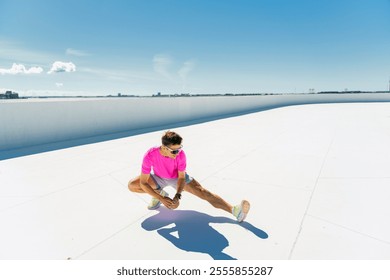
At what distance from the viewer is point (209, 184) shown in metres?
3.79

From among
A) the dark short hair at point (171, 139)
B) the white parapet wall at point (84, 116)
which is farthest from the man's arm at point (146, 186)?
the white parapet wall at point (84, 116)

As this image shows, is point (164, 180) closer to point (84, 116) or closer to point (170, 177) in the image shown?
point (170, 177)

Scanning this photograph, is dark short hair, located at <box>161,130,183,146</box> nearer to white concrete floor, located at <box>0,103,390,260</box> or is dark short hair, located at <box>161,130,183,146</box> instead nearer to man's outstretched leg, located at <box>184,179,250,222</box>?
man's outstretched leg, located at <box>184,179,250,222</box>

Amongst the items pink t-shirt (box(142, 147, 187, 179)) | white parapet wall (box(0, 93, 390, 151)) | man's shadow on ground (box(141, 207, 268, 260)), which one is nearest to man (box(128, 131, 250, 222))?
pink t-shirt (box(142, 147, 187, 179))

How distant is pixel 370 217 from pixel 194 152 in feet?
12.7

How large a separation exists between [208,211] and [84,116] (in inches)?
268

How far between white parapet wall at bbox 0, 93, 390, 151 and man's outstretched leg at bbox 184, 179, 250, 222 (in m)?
6.14

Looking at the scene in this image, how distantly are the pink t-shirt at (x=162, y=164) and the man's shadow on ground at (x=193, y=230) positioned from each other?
1.75ft

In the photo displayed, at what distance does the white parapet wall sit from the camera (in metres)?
6.38

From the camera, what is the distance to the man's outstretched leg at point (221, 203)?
2.59m

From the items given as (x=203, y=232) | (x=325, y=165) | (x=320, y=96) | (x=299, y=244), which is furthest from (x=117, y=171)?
(x=320, y=96)

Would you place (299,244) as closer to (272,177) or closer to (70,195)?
(272,177)

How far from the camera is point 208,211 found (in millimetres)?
2957

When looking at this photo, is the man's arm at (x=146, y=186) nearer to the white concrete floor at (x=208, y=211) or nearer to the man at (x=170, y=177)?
the man at (x=170, y=177)
